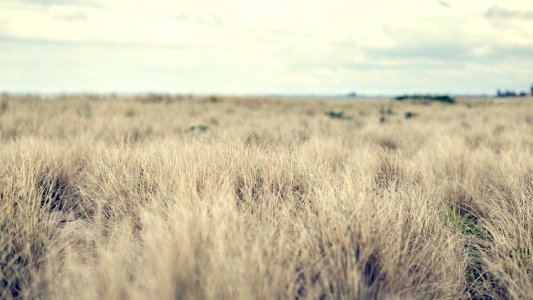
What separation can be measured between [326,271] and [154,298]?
0.87 metres

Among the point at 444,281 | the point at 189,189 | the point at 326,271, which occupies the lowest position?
the point at 444,281

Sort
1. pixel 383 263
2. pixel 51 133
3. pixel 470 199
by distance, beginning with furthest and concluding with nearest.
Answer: pixel 51 133, pixel 470 199, pixel 383 263

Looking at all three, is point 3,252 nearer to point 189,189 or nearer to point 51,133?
point 189,189

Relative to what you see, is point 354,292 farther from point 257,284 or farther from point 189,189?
point 189,189

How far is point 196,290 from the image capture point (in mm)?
1932

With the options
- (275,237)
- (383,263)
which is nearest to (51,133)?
(275,237)

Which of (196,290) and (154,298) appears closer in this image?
(154,298)

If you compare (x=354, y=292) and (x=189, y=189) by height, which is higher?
(x=189, y=189)

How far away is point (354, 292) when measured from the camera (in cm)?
204

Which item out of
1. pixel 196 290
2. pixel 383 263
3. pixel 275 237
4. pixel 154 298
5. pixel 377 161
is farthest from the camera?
pixel 377 161

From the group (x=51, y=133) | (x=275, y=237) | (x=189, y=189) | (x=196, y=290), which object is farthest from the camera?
(x=51, y=133)

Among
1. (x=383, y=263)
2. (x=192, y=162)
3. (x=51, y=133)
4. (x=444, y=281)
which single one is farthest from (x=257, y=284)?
(x=51, y=133)

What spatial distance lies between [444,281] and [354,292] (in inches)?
28.5

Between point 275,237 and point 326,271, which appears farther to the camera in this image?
point 275,237
